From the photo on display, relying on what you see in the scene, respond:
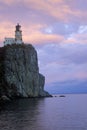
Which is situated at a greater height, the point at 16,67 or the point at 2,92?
the point at 16,67

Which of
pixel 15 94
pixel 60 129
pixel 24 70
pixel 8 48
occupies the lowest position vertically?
pixel 60 129

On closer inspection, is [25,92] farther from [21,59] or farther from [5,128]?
[5,128]

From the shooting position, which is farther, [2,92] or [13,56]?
[13,56]

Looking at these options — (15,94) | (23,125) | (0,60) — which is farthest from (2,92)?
(23,125)

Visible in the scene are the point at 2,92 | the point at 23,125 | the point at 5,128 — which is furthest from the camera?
the point at 2,92

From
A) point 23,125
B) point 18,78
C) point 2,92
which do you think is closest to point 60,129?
point 23,125

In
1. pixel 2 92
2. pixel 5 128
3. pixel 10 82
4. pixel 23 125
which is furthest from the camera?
pixel 10 82

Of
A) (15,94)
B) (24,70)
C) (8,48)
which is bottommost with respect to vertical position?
(15,94)

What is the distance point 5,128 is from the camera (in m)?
64.9

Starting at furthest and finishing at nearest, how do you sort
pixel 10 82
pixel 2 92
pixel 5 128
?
1. pixel 10 82
2. pixel 2 92
3. pixel 5 128

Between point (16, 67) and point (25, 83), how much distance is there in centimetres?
1014

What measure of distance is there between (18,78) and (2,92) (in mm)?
19165

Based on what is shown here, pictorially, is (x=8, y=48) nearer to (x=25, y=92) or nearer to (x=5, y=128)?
(x=25, y=92)

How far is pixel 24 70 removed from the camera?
199 meters
